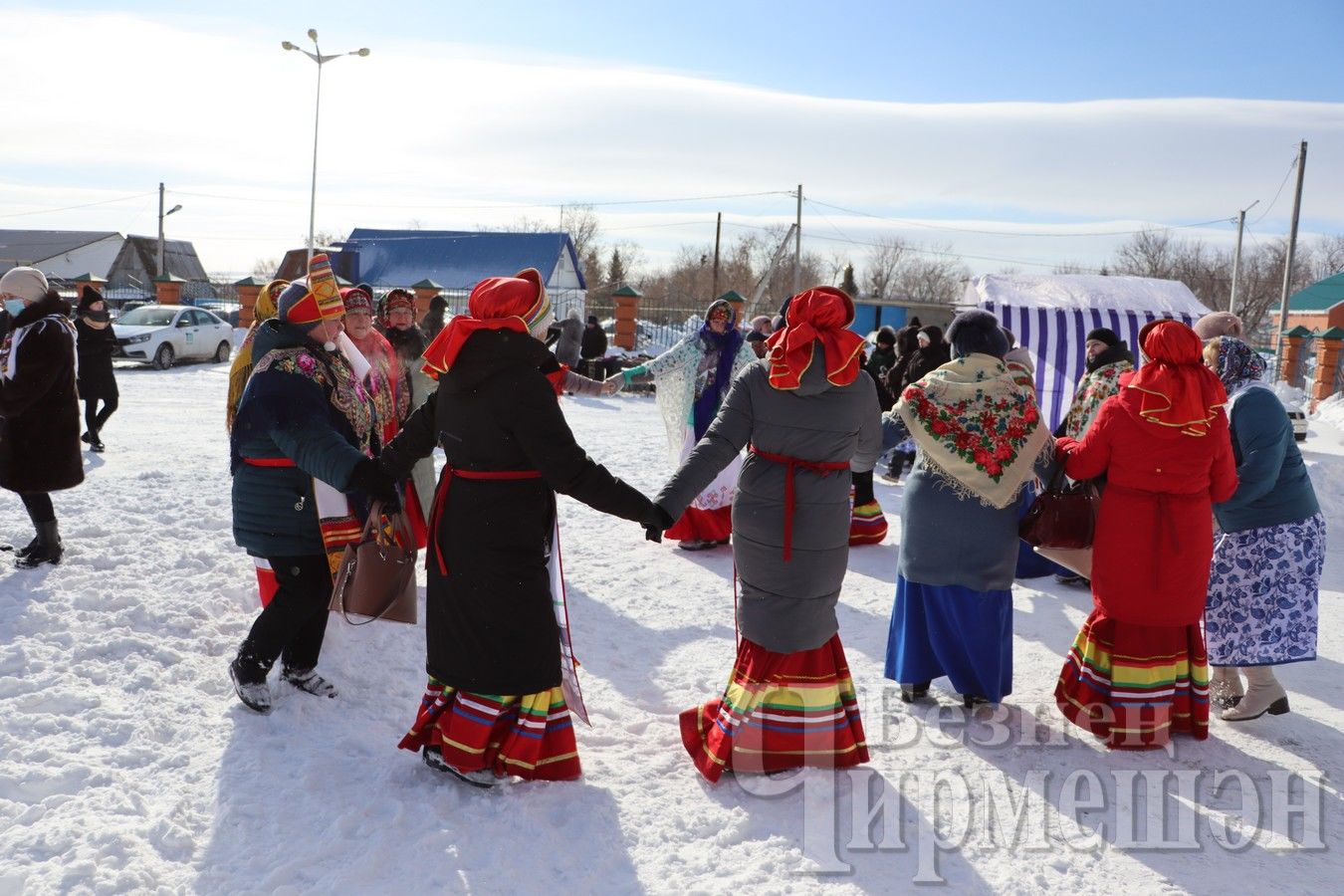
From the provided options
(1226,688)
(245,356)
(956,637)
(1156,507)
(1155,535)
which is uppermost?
(245,356)

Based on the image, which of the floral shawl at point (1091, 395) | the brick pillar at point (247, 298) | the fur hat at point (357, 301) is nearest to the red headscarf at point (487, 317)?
the fur hat at point (357, 301)

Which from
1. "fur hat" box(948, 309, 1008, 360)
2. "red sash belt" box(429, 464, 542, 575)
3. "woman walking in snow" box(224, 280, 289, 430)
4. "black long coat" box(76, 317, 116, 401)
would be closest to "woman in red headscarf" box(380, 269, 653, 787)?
"red sash belt" box(429, 464, 542, 575)

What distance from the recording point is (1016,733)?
4.20m

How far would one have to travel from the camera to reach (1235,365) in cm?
435

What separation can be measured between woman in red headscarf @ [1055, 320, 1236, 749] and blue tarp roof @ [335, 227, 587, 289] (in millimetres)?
31072

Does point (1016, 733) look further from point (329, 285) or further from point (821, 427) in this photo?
point (329, 285)

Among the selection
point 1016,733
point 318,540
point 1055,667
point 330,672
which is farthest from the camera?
point 1055,667

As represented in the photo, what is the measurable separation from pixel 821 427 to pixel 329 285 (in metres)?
2.04

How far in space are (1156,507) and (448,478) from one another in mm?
2782

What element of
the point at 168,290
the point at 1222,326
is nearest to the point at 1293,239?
the point at 1222,326

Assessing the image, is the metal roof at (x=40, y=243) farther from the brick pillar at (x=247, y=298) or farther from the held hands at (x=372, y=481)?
the held hands at (x=372, y=481)

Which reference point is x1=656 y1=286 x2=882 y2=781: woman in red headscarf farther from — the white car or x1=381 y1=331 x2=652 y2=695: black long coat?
the white car

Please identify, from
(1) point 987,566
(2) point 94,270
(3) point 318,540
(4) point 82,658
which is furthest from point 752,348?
(2) point 94,270

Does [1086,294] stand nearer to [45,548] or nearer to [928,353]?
[928,353]
